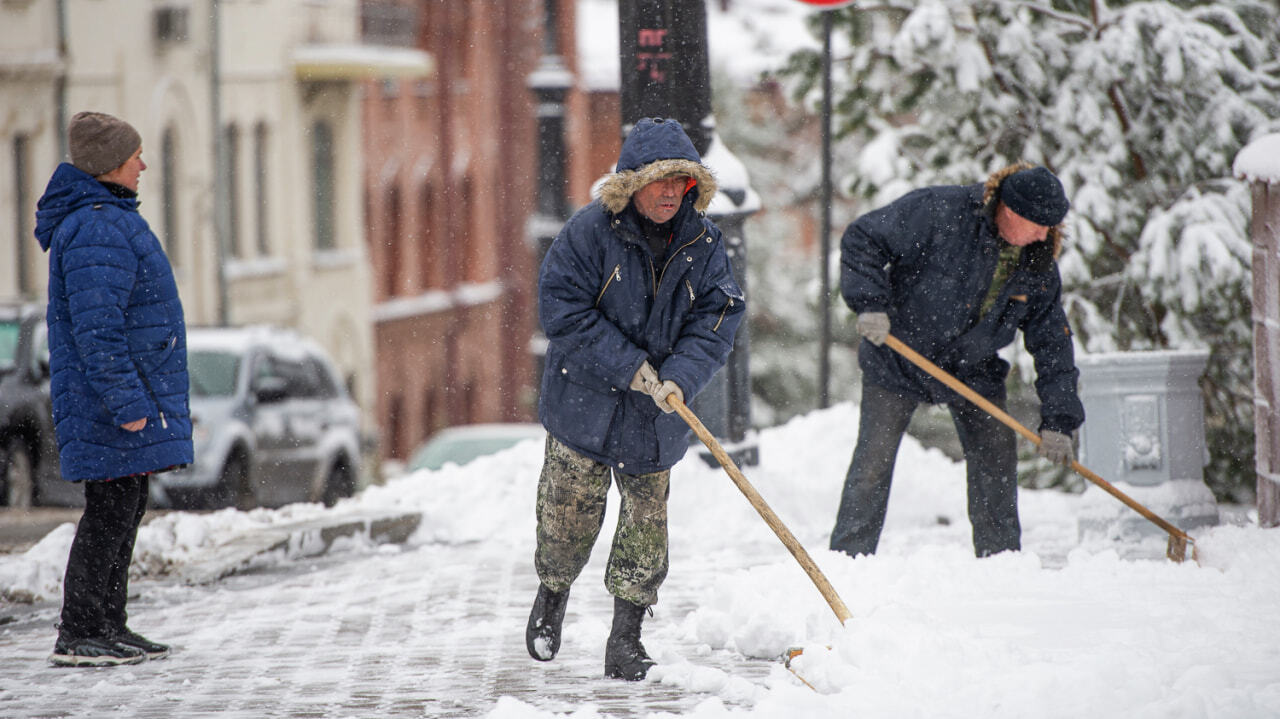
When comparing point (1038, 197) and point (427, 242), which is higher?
point (1038, 197)

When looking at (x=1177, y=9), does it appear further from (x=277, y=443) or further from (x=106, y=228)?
(x=277, y=443)

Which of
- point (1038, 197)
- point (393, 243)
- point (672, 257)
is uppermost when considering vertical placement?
point (1038, 197)

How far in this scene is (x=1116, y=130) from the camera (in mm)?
8594

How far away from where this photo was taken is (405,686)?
4.88 metres

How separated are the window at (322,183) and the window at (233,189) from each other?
277 cm

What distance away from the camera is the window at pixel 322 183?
27.8 metres

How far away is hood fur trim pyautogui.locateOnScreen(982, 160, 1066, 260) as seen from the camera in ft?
19.1

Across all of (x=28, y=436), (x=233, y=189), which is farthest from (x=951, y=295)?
(x=233, y=189)

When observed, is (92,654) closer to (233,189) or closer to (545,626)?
(545,626)

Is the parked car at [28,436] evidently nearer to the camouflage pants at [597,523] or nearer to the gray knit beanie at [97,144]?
the gray knit beanie at [97,144]

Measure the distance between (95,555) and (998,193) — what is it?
3.40 meters

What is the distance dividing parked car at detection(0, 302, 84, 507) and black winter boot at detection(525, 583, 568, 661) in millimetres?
6658

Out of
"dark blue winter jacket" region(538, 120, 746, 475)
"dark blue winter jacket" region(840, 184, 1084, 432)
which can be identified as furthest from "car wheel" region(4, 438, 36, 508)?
"dark blue winter jacket" region(538, 120, 746, 475)

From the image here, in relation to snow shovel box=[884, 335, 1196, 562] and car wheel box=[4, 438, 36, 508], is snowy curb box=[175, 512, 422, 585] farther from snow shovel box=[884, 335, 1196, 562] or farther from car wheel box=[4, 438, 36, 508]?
car wheel box=[4, 438, 36, 508]
